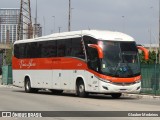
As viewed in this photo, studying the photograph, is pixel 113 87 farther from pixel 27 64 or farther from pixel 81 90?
pixel 27 64

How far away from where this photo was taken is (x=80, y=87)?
27.8 meters

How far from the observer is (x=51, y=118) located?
15547mm

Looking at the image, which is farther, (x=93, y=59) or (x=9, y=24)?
(x=9, y=24)

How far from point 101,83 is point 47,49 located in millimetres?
6481

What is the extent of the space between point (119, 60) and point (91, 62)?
150 cm

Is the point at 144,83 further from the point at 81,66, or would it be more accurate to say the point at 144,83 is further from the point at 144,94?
the point at 81,66

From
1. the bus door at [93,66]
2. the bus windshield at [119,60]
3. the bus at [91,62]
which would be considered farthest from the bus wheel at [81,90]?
the bus windshield at [119,60]

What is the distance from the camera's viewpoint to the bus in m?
25.9

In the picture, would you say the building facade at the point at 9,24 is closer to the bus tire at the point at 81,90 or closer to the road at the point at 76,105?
the bus tire at the point at 81,90

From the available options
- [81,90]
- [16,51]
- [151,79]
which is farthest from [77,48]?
[16,51]

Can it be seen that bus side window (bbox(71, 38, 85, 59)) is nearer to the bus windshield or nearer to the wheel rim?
the bus windshield

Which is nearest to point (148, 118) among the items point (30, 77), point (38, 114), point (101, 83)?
point (38, 114)

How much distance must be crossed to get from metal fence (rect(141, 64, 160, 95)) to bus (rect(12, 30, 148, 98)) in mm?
2357

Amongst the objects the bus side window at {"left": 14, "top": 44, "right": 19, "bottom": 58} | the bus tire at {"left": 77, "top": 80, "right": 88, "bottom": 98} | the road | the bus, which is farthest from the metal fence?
the bus side window at {"left": 14, "top": 44, "right": 19, "bottom": 58}
